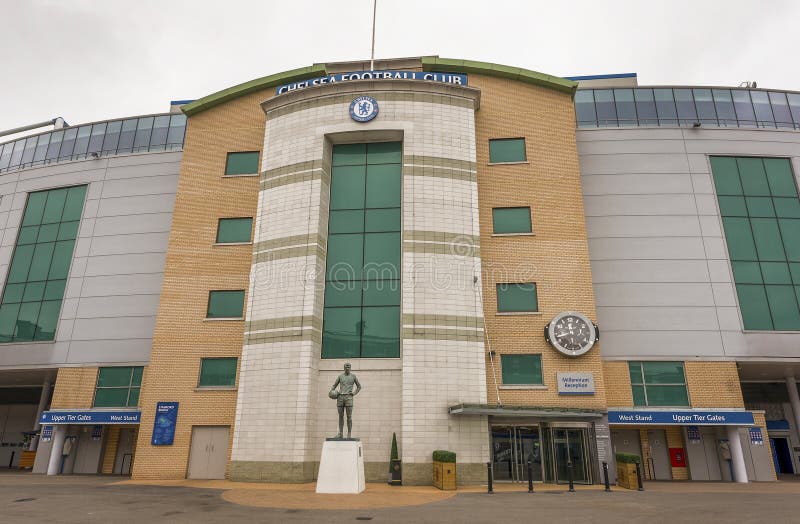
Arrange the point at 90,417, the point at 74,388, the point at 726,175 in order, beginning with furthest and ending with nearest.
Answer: the point at 726,175
the point at 74,388
the point at 90,417

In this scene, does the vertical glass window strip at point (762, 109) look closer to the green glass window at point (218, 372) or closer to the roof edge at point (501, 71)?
the roof edge at point (501, 71)

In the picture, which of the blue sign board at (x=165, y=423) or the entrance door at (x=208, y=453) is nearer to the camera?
the entrance door at (x=208, y=453)

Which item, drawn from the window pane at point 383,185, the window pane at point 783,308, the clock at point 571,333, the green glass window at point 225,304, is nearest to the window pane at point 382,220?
the window pane at point 383,185

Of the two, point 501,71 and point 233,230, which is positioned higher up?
point 501,71

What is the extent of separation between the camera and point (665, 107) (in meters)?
33.6

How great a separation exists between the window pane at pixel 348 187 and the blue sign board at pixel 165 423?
45.7 ft

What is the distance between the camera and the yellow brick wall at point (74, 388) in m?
30.0

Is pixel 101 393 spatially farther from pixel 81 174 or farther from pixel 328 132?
pixel 328 132

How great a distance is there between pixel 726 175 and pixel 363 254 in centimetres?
2411

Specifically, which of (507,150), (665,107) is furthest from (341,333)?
(665,107)

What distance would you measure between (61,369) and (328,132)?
22.7 metres

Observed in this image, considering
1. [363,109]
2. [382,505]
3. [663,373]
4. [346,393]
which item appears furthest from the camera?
[363,109]

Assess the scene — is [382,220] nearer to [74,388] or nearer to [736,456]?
[74,388]

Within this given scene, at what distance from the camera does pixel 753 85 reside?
3616 cm
